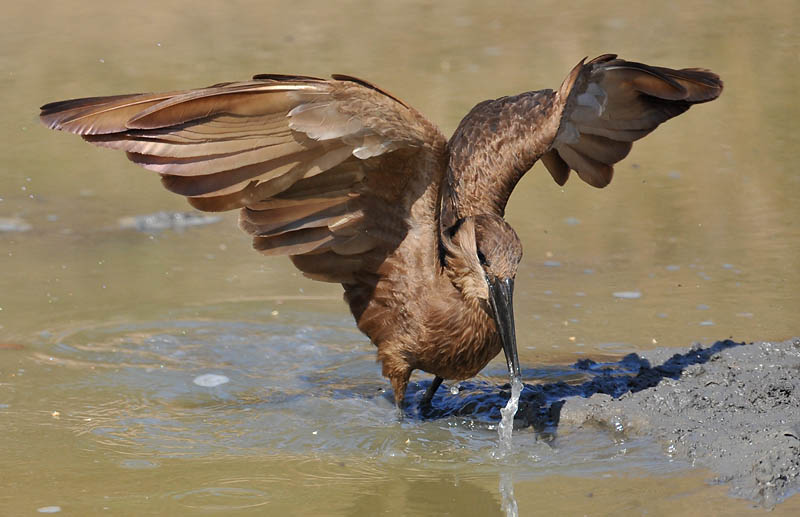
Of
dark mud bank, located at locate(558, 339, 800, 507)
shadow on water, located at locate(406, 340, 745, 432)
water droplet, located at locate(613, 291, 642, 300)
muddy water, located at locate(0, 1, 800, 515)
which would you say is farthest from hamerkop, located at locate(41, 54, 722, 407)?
water droplet, located at locate(613, 291, 642, 300)

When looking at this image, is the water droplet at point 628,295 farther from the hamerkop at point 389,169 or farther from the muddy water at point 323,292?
the hamerkop at point 389,169

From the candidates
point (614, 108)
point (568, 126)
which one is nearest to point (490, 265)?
point (568, 126)

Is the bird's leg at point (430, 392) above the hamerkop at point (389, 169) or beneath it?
beneath

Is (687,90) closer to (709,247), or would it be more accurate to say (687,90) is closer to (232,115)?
(709,247)

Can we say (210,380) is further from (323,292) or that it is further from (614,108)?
(614,108)

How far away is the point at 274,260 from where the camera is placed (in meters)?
7.37

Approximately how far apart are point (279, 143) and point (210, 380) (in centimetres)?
161

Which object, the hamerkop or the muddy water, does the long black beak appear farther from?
the muddy water

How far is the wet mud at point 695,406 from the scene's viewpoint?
4520 mm

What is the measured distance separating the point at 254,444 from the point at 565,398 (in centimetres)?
144

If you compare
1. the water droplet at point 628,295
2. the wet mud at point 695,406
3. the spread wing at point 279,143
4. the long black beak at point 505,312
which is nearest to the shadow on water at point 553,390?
the wet mud at point 695,406

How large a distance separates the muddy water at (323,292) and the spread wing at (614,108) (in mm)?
900

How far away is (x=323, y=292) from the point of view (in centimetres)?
690

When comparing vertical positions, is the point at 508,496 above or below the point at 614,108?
below
